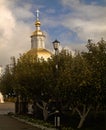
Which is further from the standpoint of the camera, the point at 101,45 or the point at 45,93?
the point at 45,93

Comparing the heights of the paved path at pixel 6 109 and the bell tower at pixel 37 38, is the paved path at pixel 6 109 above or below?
below

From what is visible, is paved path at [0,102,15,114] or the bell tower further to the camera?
the bell tower

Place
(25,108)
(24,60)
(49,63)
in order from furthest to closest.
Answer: (25,108)
(24,60)
(49,63)

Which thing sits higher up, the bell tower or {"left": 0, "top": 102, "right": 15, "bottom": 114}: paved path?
the bell tower

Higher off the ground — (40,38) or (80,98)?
(40,38)

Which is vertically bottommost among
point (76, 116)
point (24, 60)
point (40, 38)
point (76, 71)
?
point (76, 116)

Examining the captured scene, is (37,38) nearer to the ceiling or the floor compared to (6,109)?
nearer to the ceiling

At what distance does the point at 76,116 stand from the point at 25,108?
1620cm

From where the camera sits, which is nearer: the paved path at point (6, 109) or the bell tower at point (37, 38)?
the paved path at point (6, 109)

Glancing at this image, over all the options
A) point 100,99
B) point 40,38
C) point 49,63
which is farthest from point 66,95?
point 40,38

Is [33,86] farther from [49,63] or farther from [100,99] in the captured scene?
[100,99]

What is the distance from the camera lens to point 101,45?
26031 mm

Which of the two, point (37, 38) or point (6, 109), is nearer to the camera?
Answer: point (6, 109)

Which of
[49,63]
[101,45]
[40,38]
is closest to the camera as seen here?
[101,45]
